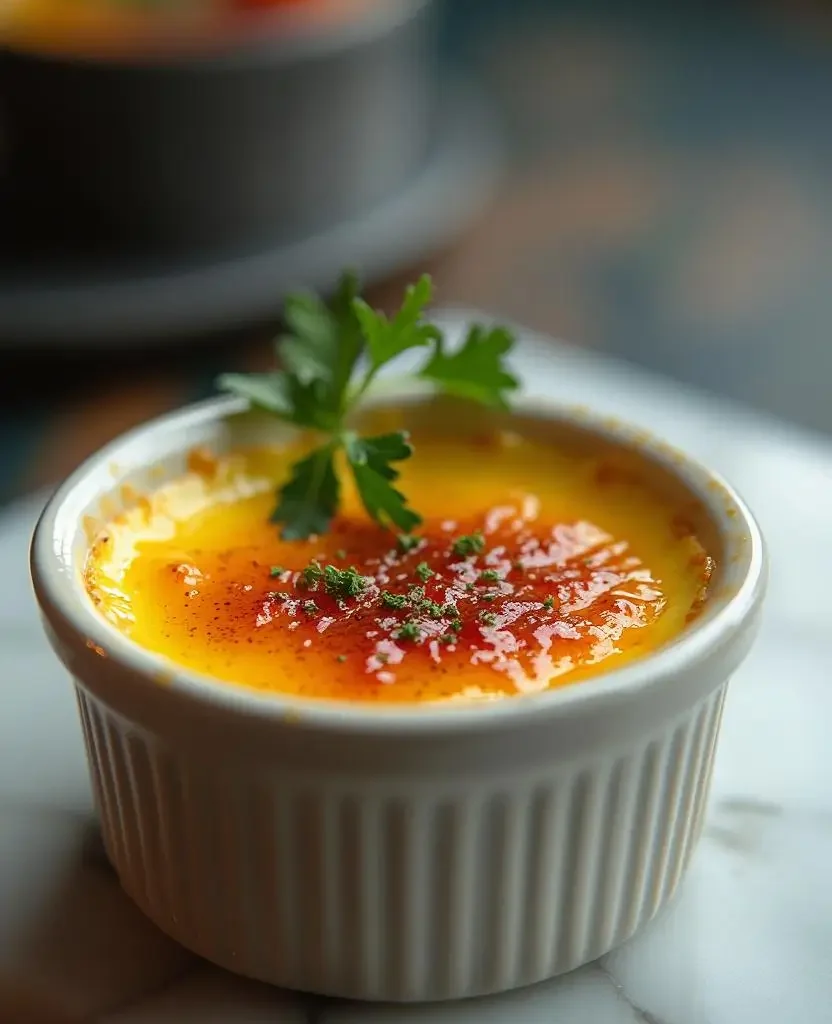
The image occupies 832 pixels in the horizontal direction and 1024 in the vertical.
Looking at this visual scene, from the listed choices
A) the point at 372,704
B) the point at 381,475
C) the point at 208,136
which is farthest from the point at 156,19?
the point at 372,704

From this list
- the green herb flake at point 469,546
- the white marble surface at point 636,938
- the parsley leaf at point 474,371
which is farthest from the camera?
the parsley leaf at point 474,371

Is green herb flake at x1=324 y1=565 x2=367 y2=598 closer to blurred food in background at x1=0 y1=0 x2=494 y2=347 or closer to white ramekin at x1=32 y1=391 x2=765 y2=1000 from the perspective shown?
white ramekin at x1=32 y1=391 x2=765 y2=1000

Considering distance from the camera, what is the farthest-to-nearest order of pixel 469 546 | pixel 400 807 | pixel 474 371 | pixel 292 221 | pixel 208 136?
1. pixel 292 221
2. pixel 208 136
3. pixel 474 371
4. pixel 469 546
5. pixel 400 807

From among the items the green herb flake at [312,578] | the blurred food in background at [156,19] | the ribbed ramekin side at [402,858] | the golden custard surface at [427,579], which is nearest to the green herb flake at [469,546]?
the golden custard surface at [427,579]

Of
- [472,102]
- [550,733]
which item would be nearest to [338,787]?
[550,733]

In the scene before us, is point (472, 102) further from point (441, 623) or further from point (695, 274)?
point (441, 623)

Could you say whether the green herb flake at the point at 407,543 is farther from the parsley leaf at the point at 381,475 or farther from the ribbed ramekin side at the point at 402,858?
the ribbed ramekin side at the point at 402,858

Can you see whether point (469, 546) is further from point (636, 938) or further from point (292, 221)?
point (292, 221)

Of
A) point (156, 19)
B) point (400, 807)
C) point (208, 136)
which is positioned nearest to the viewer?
point (400, 807)
